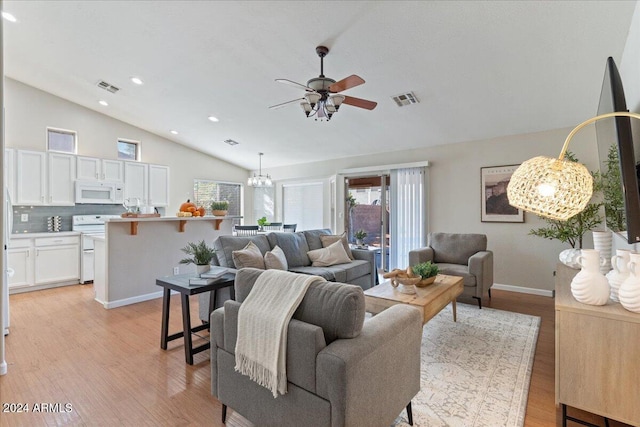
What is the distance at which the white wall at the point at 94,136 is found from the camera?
17.0 feet

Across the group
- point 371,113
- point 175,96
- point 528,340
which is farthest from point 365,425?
point 175,96

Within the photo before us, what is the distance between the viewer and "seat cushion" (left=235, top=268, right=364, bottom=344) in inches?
55.6

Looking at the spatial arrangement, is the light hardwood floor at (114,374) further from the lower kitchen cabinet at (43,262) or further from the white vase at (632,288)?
the lower kitchen cabinet at (43,262)

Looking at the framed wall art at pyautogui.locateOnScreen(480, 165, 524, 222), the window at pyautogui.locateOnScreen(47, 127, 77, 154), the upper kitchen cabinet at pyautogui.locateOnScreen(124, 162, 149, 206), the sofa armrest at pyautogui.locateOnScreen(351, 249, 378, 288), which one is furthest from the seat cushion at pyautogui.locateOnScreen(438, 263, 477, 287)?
the window at pyautogui.locateOnScreen(47, 127, 77, 154)

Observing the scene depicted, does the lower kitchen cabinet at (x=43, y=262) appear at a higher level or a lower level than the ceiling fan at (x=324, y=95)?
lower

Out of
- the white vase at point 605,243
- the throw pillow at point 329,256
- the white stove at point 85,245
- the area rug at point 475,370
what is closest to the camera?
the area rug at point 475,370

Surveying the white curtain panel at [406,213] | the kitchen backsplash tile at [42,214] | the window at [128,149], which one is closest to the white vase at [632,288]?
the white curtain panel at [406,213]

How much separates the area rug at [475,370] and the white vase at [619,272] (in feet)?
3.01

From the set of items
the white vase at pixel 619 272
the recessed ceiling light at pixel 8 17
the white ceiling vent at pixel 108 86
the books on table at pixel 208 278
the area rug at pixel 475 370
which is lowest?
the area rug at pixel 475 370

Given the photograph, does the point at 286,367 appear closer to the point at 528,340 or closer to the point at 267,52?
the point at 528,340

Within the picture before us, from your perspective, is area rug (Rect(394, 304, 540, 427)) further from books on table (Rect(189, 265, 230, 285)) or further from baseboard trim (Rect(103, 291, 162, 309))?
baseboard trim (Rect(103, 291, 162, 309))

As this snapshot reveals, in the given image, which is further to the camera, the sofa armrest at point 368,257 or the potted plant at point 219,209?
the potted plant at point 219,209

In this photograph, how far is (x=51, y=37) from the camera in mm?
3895

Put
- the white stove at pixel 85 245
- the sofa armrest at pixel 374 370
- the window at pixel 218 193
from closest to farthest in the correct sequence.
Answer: the sofa armrest at pixel 374 370, the white stove at pixel 85 245, the window at pixel 218 193
